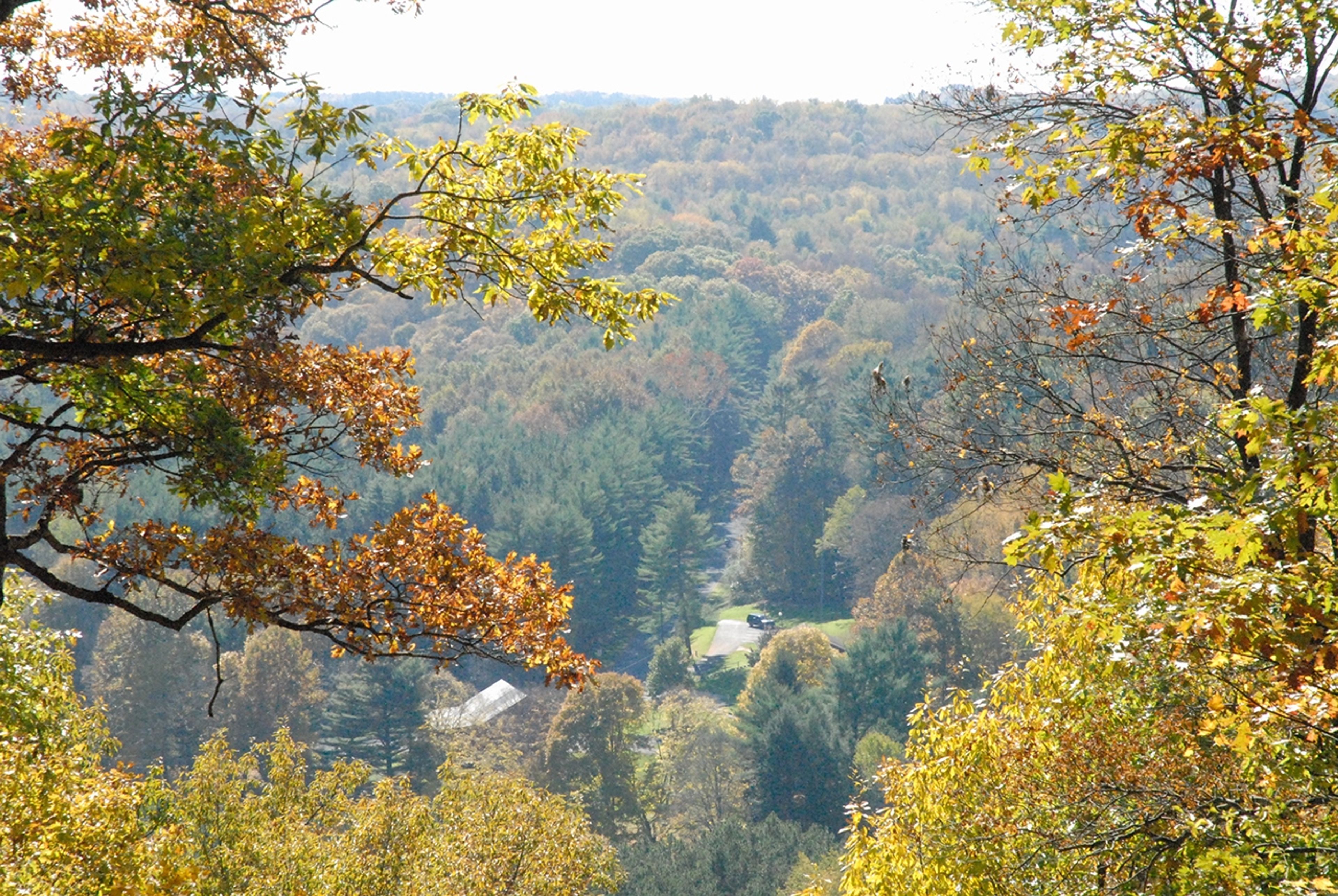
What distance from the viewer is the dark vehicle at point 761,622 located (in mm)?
65188

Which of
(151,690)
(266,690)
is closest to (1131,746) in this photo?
(266,690)

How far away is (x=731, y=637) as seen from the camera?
6512cm

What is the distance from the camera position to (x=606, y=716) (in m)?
42.3

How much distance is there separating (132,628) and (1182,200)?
5463 centimetres

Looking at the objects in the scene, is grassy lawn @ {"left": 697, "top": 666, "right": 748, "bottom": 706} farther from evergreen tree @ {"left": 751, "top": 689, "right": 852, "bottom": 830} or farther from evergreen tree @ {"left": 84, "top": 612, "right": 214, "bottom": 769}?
evergreen tree @ {"left": 84, "top": 612, "right": 214, "bottom": 769}

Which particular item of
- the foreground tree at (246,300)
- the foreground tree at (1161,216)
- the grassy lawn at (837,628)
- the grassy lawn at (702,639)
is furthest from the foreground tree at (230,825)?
the grassy lawn at (702,639)

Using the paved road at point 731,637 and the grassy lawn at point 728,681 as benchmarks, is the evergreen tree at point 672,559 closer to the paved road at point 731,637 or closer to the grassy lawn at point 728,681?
the paved road at point 731,637

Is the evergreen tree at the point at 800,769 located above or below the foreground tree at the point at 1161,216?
below

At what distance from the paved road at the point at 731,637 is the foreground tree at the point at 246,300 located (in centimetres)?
5595

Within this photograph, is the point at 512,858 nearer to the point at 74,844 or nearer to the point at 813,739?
the point at 74,844

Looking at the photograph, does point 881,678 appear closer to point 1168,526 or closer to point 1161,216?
point 1161,216

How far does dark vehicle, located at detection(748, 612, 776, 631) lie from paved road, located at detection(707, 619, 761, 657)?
0.98ft

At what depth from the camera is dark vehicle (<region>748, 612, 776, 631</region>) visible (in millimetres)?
65188

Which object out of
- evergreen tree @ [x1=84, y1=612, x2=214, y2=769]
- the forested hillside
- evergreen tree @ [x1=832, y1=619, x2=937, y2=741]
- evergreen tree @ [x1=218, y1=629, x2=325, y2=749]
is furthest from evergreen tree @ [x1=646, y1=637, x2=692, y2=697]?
evergreen tree @ [x1=84, y1=612, x2=214, y2=769]
